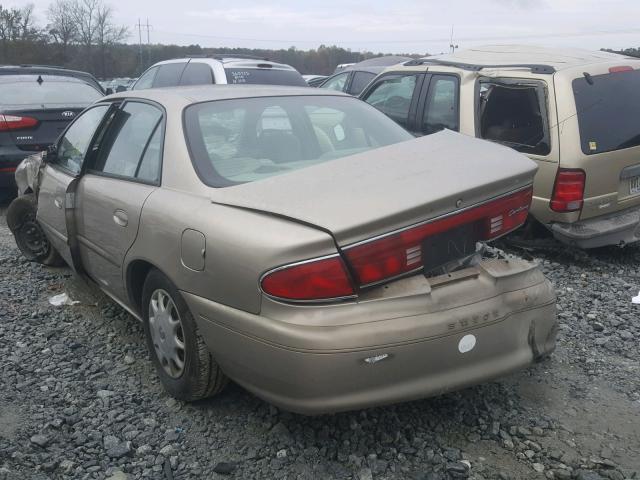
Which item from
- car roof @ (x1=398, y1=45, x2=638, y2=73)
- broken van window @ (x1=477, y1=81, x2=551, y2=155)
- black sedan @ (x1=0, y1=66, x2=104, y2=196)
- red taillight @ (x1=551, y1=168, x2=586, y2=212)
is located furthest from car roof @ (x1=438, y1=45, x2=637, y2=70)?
black sedan @ (x1=0, y1=66, x2=104, y2=196)

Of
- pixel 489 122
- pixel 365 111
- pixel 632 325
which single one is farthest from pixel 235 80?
pixel 632 325

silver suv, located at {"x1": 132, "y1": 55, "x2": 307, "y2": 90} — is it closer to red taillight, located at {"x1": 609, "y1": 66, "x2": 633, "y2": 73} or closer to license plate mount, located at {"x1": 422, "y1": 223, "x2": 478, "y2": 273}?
red taillight, located at {"x1": 609, "y1": 66, "x2": 633, "y2": 73}

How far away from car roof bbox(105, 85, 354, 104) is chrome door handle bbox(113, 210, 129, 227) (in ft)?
2.12

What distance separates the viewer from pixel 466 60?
590cm

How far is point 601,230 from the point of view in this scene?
4.86 meters

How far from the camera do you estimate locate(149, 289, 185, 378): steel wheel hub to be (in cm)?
303

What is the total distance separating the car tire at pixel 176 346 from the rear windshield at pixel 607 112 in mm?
3345

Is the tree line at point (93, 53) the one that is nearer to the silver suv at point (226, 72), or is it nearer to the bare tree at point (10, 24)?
the bare tree at point (10, 24)

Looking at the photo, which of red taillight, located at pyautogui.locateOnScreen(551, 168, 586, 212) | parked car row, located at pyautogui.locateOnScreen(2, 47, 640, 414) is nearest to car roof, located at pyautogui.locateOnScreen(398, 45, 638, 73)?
red taillight, located at pyautogui.locateOnScreen(551, 168, 586, 212)

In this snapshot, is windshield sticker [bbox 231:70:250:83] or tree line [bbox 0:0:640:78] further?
tree line [bbox 0:0:640:78]

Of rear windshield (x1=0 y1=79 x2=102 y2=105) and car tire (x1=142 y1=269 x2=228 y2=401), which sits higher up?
rear windshield (x1=0 y1=79 x2=102 y2=105)

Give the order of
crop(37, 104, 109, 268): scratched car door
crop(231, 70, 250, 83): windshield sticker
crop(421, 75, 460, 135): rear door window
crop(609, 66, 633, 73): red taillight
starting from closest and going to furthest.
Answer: crop(37, 104, 109, 268): scratched car door → crop(609, 66, 633, 73): red taillight → crop(421, 75, 460, 135): rear door window → crop(231, 70, 250, 83): windshield sticker

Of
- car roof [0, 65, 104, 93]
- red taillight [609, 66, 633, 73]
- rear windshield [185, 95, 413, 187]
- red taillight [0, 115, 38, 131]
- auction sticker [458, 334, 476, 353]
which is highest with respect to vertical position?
red taillight [609, 66, 633, 73]

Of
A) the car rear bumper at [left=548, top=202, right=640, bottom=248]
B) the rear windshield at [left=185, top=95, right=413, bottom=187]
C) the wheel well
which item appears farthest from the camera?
A: the car rear bumper at [left=548, top=202, right=640, bottom=248]
